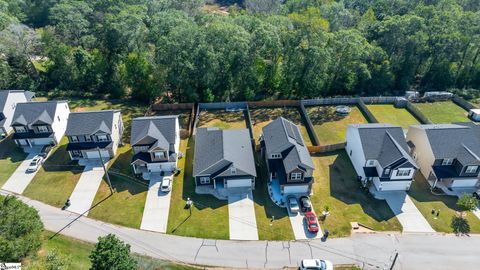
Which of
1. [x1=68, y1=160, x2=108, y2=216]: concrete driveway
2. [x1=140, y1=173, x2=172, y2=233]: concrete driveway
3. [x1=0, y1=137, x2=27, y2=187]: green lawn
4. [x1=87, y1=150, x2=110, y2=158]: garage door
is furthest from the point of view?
[x1=87, y1=150, x2=110, y2=158]: garage door

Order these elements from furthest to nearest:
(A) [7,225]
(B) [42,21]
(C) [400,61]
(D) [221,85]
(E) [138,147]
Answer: (B) [42,21], (C) [400,61], (D) [221,85], (E) [138,147], (A) [7,225]

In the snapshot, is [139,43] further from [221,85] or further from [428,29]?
[428,29]

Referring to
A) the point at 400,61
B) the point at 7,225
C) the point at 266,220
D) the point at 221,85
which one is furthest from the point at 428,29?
the point at 7,225

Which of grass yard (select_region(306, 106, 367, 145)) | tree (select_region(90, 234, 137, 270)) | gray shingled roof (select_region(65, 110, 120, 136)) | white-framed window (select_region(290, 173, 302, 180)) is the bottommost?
grass yard (select_region(306, 106, 367, 145))

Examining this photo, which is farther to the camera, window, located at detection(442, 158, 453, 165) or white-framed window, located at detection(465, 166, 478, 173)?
window, located at detection(442, 158, 453, 165)

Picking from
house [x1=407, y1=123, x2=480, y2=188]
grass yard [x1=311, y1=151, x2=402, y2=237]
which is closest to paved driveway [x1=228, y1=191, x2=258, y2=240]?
grass yard [x1=311, y1=151, x2=402, y2=237]

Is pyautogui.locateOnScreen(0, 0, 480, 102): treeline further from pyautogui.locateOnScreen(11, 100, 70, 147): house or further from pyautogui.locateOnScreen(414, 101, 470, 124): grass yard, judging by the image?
pyautogui.locateOnScreen(11, 100, 70, 147): house

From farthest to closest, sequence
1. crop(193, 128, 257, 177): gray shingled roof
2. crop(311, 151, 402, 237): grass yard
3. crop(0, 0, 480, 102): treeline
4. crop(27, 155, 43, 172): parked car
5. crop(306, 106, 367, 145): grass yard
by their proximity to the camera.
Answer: crop(0, 0, 480, 102): treeline, crop(306, 106, 367, 145): grass yard, crop(27, 155, 43, 172): parked car, crop(193, 128, 257, 177): gray shingled roof, crop(311, 151, 402, 237): grass yard
